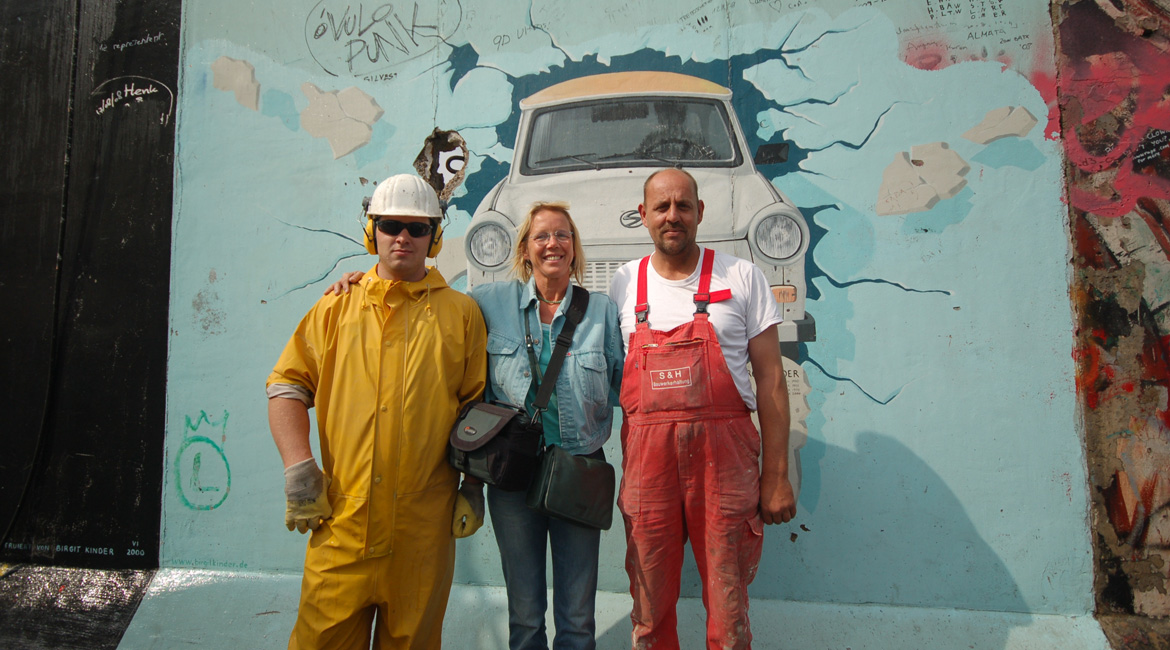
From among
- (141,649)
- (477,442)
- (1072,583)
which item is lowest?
(141,649)

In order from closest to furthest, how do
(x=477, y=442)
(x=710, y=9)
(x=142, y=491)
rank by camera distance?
(x=477, y=442) → (x=710, y=9) → (x=142, y=491)

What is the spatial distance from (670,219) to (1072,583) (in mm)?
2484

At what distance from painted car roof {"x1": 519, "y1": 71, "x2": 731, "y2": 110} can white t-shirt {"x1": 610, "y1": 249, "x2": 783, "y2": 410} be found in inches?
53.0

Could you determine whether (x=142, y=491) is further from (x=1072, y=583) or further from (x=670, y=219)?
(x=1072, y=583)

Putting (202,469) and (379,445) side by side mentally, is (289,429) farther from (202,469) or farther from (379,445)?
(202,469)

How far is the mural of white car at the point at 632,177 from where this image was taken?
2.92 m

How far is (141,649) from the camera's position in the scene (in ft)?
9.62

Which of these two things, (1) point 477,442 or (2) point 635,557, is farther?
(2) point 635,557

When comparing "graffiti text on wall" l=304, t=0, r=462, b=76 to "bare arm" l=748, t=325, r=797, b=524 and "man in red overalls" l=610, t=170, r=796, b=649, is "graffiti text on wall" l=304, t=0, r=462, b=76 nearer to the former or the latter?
"man in red overalls" l=610, t=170, r=796, b=649

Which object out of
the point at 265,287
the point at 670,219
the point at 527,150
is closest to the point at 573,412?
the point at 670,219

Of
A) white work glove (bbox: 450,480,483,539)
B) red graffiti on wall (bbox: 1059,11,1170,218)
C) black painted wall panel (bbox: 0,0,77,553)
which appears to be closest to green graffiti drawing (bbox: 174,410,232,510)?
black painted wall panel (bbox: 0,0,77,553)

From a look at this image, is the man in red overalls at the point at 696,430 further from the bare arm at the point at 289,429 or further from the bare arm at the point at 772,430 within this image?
the bare arm at the point at 289,429

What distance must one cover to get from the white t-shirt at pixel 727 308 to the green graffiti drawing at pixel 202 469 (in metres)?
2.49

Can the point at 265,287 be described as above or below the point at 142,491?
above
